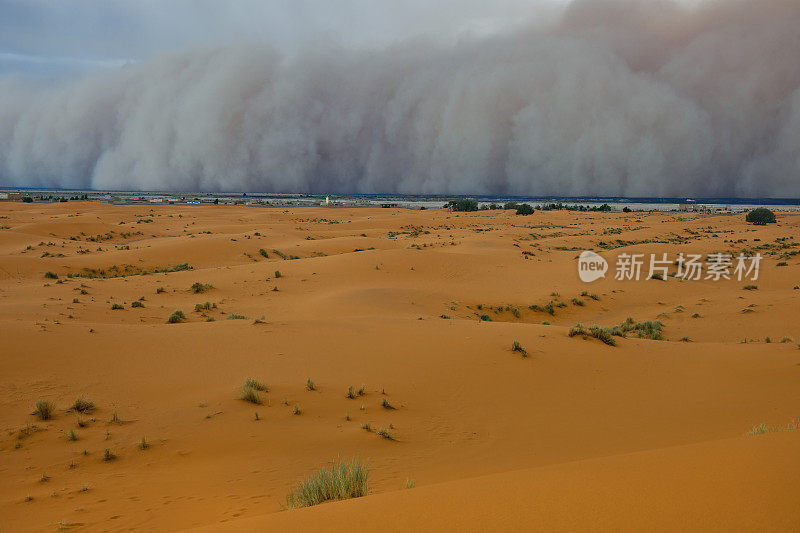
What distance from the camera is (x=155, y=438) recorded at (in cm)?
662

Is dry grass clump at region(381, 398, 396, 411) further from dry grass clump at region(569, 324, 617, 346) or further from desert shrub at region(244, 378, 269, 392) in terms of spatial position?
dry grass clump at region(569, 324, 617, 346)

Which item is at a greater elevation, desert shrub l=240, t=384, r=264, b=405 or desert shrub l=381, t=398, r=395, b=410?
desert shrub l=240, t=384, r=264, b=405

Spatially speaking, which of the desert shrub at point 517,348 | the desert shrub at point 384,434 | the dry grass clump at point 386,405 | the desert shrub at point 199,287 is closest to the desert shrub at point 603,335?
the desert shrub at point 517,348

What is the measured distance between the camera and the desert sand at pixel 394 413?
11.5ft

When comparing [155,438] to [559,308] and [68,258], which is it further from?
[68,258]

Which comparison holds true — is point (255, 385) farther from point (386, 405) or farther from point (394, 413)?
point (394, 413)

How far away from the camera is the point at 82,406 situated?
291 inches

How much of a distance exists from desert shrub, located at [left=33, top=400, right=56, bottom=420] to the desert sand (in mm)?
173

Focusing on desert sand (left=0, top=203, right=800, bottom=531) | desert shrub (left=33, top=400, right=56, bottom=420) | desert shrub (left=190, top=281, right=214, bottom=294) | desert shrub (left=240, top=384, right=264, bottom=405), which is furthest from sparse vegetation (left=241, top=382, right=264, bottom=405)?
desert shrub (left=190, top=281, right=214, bottom=294)

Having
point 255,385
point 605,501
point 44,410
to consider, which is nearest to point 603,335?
point 255,385

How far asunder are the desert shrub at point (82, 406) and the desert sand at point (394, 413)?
122 millimetres

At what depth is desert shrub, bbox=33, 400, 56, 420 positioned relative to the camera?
23.2 ft

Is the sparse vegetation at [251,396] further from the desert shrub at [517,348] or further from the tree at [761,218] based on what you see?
the tree at [761,218]

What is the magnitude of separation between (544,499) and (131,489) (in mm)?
4215
